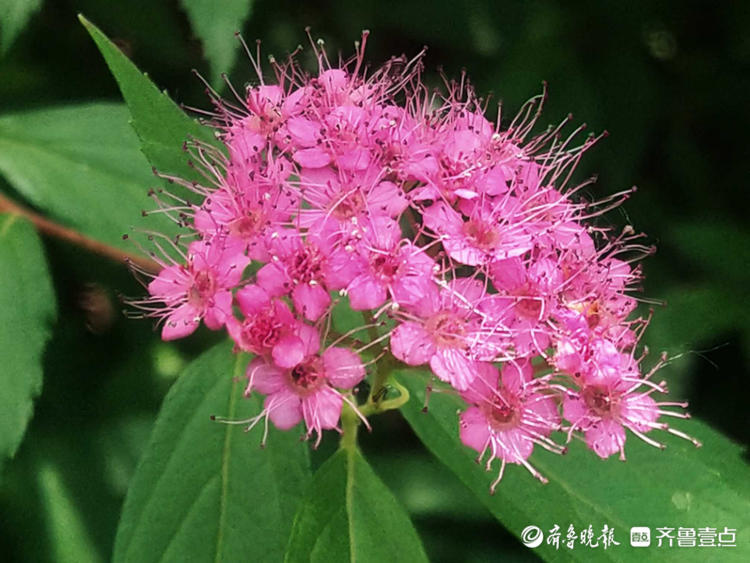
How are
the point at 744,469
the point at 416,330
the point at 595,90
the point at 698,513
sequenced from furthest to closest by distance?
the point at 595,90, the point at 744,469, the point at 698,513, the point at 416,330

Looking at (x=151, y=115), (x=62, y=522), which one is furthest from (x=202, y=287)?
(x=62, y=522)

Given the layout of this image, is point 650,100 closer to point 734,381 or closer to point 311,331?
point 734,381

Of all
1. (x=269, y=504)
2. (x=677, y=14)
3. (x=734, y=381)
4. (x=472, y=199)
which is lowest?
(x=269, y=504)

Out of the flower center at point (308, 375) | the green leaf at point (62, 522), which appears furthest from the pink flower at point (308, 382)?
the green leaf at point (62, 522)

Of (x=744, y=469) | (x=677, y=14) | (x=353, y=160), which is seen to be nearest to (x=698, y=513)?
(x=744, y=469)

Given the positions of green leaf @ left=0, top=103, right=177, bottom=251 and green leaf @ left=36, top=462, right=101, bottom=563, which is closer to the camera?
green leaf @ left=0, top=103, right=177, bottom=251
